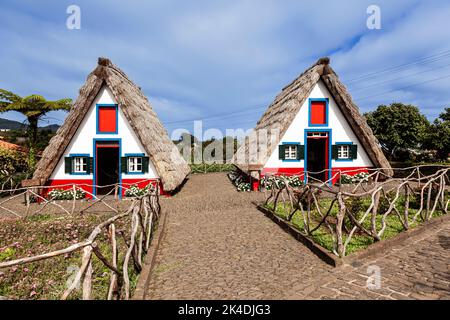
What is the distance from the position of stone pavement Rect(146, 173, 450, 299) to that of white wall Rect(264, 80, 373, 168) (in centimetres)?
774

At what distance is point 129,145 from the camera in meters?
13.3

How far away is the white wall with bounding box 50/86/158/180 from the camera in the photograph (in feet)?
42.9

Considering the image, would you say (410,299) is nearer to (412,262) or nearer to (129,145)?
(412,262)

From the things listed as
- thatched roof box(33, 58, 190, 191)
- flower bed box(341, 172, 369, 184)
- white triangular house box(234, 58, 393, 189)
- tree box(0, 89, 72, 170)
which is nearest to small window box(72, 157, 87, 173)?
thatched roof box(33, 58, 190, 191)

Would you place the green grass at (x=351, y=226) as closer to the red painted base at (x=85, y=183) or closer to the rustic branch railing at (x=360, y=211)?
the rustic branch railing at (x=360, y=211)

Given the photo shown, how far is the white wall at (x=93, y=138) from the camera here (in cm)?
1306

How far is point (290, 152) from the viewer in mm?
14891

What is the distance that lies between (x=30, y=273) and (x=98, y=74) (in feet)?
34.4

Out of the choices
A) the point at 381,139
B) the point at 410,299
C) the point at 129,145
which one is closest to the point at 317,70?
the point at 129,145

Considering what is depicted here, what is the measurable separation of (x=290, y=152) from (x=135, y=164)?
8569 millimetres

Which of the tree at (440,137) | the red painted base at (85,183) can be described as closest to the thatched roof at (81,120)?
the red painted base at (85,183)

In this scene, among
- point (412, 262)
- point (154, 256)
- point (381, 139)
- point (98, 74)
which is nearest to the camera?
point (412, 262)

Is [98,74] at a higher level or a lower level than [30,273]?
higher
